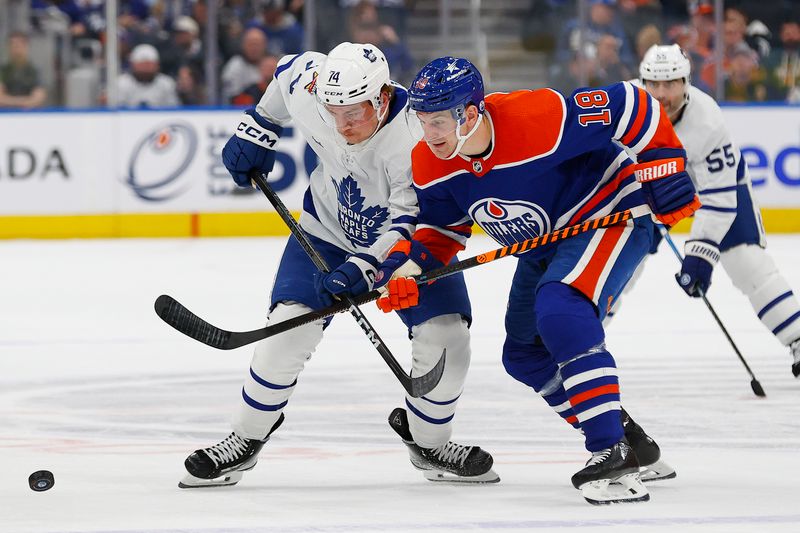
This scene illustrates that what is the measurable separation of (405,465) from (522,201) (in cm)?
82

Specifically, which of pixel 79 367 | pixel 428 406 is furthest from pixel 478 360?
pixel 428 406

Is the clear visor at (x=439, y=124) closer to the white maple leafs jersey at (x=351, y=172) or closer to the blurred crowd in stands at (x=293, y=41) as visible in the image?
the white maple leafs jersey at (x=351, y=172)

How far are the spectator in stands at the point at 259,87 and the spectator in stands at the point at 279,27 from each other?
0.08 metres

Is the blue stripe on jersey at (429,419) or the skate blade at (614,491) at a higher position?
the skate blade at (614,491)

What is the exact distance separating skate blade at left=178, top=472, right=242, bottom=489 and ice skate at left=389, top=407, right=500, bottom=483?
1.42 ft

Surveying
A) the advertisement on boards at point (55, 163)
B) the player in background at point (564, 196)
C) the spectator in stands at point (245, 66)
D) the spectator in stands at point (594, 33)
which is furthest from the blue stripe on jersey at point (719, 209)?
the advertisement on boards at point (55, 163)

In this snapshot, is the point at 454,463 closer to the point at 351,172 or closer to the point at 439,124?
the point at 351,172

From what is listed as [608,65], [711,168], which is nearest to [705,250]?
[711,168]

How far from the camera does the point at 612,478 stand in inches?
118

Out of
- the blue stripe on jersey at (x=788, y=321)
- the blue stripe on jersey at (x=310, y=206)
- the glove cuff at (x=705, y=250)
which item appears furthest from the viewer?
the blue stripe on jersey at (x=788, y=321)

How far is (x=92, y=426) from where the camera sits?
13.5 ft

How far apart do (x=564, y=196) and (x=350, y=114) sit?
50 centimetres

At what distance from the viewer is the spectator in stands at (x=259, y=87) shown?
31.3 feet

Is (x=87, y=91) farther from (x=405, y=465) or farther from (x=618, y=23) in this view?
(x=405, y=465)
